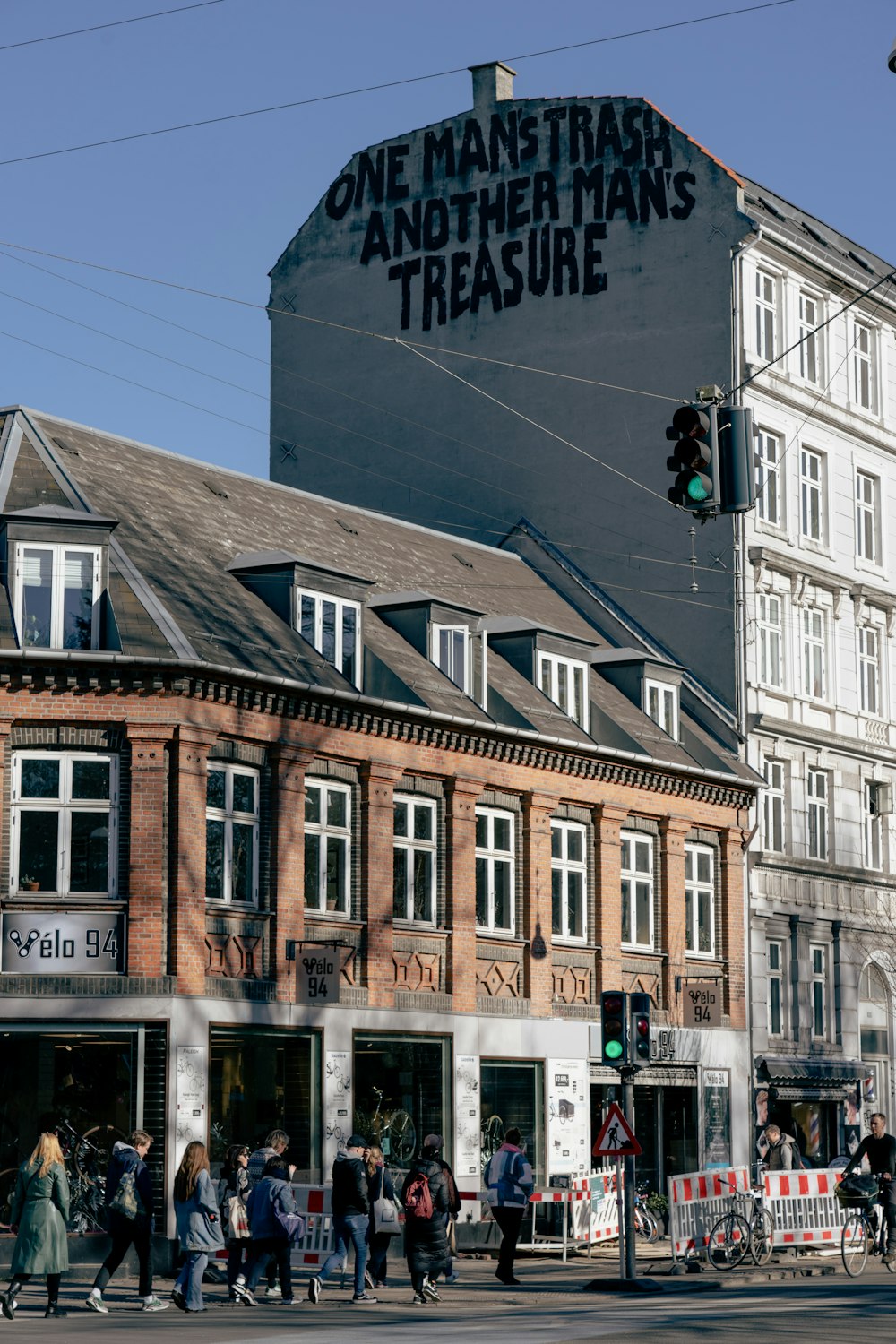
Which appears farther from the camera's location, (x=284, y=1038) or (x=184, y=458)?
(x=184, y=458)

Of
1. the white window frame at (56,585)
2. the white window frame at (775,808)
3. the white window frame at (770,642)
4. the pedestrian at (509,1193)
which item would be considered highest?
the white window frame at (770,642)

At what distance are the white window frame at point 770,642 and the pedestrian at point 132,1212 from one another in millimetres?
20228

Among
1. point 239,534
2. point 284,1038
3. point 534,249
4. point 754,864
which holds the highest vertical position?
point 534,249

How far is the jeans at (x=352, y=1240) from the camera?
69.7ft

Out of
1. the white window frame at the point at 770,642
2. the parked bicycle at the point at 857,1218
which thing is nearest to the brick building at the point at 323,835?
the white window frame at the point at 770,642

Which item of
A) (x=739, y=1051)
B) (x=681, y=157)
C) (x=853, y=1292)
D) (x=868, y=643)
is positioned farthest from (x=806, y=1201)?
(x=681, y=157)

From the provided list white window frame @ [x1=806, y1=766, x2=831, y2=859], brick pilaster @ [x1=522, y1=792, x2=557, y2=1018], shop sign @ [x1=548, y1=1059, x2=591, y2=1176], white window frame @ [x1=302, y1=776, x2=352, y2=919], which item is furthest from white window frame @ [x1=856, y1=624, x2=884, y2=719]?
white window frame @ [x1=302, y1=776, x2=352, y2=919]

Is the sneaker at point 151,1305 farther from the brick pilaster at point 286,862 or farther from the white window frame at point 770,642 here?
the white window frame at point 770,642

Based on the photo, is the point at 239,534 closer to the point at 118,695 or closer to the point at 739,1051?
the point at 118,695

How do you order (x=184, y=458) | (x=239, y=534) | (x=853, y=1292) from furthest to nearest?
1. (x=184, y=458)
2. (x=239, y=534)
3. (x=853, y=1292)

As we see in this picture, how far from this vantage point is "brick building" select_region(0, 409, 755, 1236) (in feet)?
84.4

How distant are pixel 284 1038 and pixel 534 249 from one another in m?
19.1

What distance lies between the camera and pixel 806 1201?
2620 centimetres

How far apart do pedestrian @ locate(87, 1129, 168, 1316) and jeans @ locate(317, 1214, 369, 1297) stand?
1.94 meters
